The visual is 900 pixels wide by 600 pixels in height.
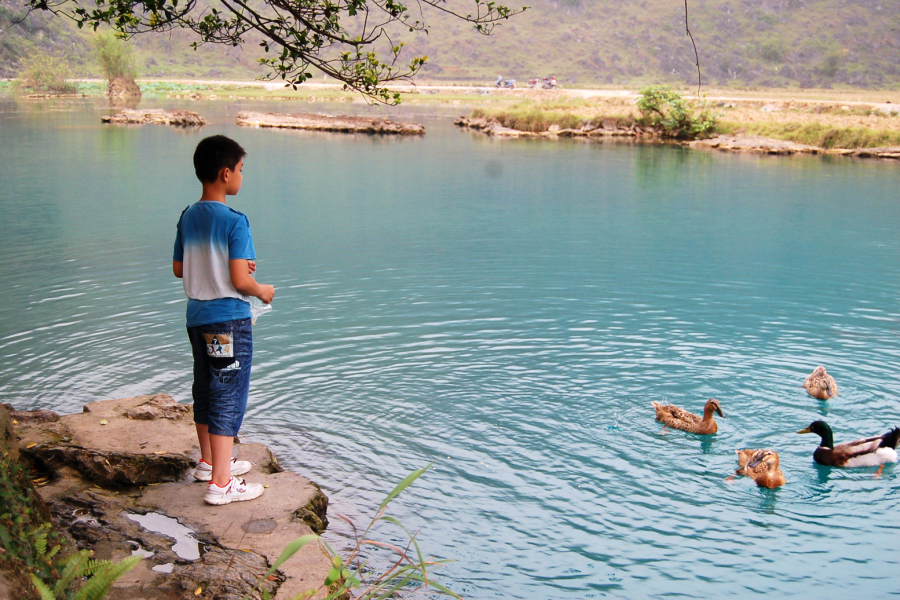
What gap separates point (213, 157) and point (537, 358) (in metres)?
6.26

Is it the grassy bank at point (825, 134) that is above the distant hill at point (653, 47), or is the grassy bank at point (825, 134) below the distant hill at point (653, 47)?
below

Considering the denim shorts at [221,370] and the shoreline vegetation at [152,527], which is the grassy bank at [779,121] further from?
the denim shorts at [221,370]

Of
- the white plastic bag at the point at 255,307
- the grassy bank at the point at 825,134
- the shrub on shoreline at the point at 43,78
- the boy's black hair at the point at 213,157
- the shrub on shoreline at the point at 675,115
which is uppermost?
the shrub on shoreline at the point at 43,78

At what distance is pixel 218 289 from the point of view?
5.07m

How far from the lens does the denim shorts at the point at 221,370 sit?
5152 mm

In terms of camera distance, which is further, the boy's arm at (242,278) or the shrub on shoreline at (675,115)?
the shrub on shoreline at (675,115)

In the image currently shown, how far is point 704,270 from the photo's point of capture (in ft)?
51.9

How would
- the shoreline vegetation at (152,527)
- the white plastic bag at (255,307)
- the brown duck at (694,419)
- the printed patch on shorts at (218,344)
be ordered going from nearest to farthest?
the shoreline vegetation at (152,527), the printed patch on shorts at (218,344), the white plastic bag at (255,307), the brown duck at (694,419)

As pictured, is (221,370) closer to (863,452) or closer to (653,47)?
(863,452)

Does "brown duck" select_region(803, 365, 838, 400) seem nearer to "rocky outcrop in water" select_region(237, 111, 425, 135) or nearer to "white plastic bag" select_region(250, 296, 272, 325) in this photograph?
"white plastic bag" select_region(250, 296, 272, 325)

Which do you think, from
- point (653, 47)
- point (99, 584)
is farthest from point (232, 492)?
point (653, 47)

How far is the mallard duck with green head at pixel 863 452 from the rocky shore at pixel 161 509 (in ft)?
16.1

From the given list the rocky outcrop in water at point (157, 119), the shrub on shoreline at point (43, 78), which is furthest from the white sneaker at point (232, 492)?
the shrub on shoreline at point (43, 78)

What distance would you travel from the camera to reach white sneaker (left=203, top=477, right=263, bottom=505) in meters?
5.50
